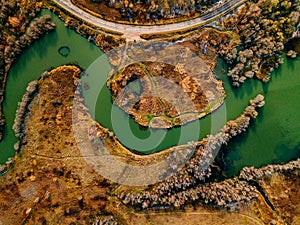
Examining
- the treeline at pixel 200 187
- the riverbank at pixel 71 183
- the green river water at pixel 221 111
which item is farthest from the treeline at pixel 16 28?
the treeline at pixel 200 187

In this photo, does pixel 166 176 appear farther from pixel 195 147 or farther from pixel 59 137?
pixel 59 137

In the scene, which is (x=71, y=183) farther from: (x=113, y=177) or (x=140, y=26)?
(x=140, y=26)

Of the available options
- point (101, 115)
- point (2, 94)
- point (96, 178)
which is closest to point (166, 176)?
point (96, 178)

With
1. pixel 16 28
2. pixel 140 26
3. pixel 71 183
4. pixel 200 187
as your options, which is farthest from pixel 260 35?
pixel 16 28

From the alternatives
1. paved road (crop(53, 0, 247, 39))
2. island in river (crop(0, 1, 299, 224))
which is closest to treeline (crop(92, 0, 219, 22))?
paved road (crop(53, 0, 247, 39))

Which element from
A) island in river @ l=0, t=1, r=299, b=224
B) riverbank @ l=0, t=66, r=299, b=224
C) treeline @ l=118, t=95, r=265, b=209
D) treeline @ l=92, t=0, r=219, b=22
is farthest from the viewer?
treeline @ l=92, t=0, r=219, b=22

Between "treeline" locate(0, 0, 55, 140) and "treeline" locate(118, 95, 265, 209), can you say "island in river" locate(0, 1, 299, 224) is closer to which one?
"treeline" locate(118, 95, 265, 209)
